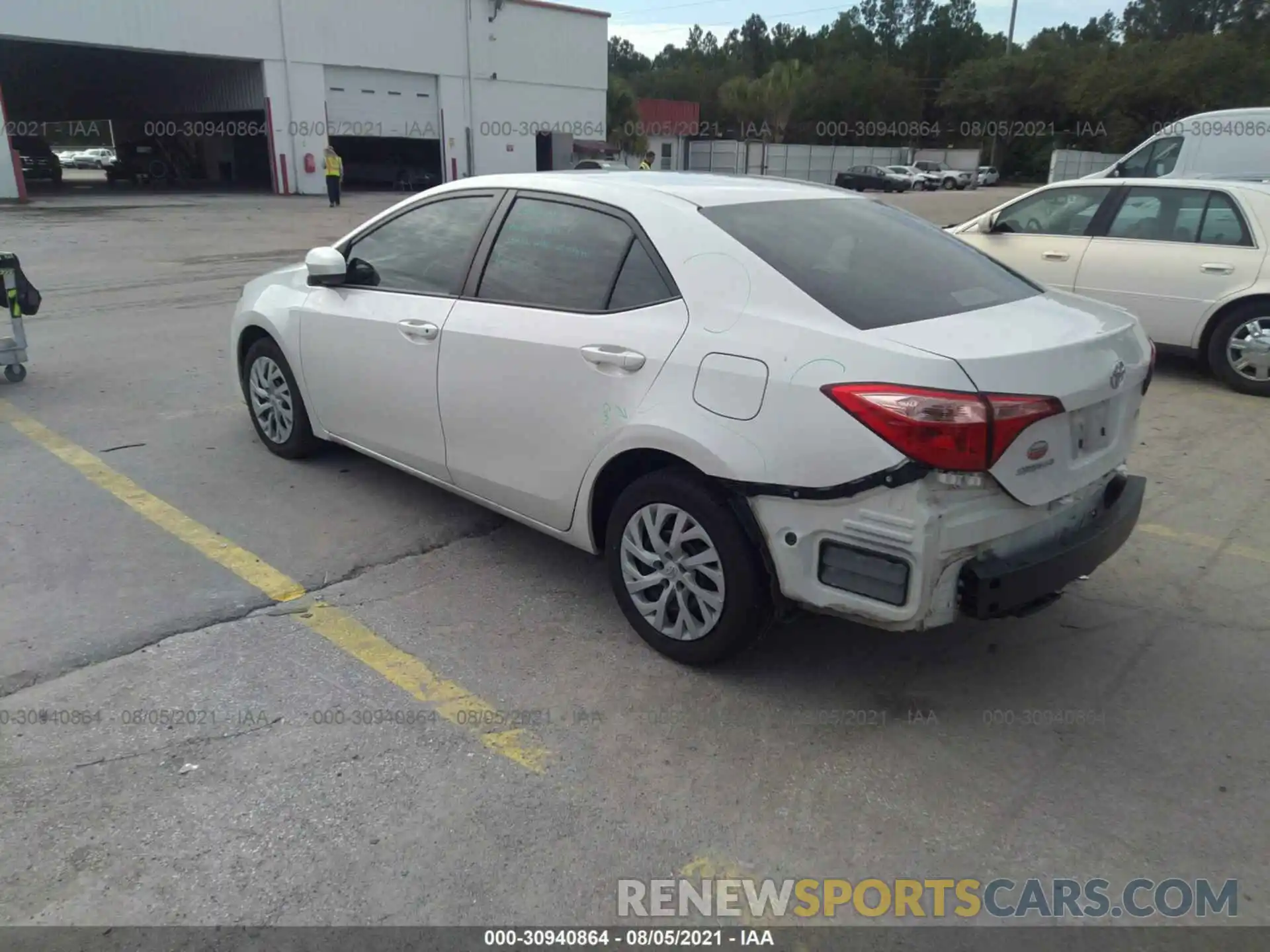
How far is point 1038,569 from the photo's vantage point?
9.65ft

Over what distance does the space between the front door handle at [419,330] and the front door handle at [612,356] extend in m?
0.92

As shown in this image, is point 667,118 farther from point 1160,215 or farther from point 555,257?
point 555,257

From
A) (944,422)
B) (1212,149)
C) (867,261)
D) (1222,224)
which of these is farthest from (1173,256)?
(1212,149)

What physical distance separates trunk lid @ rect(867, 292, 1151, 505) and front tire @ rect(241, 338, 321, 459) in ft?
11.4

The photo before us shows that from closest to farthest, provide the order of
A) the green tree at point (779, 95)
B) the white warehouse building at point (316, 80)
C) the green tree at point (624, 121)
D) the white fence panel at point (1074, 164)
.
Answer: the white warehouse building at point (316, 80), the white fence panel at point (1074, 164), the green tree at point (624, 121), the green tree at point (779, 95)

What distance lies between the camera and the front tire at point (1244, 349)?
7.17 metres

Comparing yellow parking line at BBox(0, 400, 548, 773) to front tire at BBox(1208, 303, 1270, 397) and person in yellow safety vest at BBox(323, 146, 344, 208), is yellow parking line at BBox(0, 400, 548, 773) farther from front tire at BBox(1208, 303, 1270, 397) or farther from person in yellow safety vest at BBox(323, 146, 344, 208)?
person in yellow safety vest at BBox(323, 146, 344, 208)

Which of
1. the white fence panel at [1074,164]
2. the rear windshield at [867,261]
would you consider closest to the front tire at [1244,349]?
the rear windshield at [867,261]

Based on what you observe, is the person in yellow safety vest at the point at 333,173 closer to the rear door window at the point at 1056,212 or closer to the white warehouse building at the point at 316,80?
the white warehouse building at the point at 316,80

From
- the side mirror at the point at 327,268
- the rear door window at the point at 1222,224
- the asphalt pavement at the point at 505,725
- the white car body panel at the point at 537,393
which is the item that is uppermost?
the rear door window at the point at 1222,224

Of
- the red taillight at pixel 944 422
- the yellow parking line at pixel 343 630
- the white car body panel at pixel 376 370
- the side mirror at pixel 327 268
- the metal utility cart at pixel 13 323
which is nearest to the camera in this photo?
the red taillight at pixel 944 422

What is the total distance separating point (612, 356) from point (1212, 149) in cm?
1365

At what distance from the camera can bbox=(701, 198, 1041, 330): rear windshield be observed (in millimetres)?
3164

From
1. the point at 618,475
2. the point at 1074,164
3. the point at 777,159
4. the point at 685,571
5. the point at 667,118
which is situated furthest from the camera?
the point at 667,118
